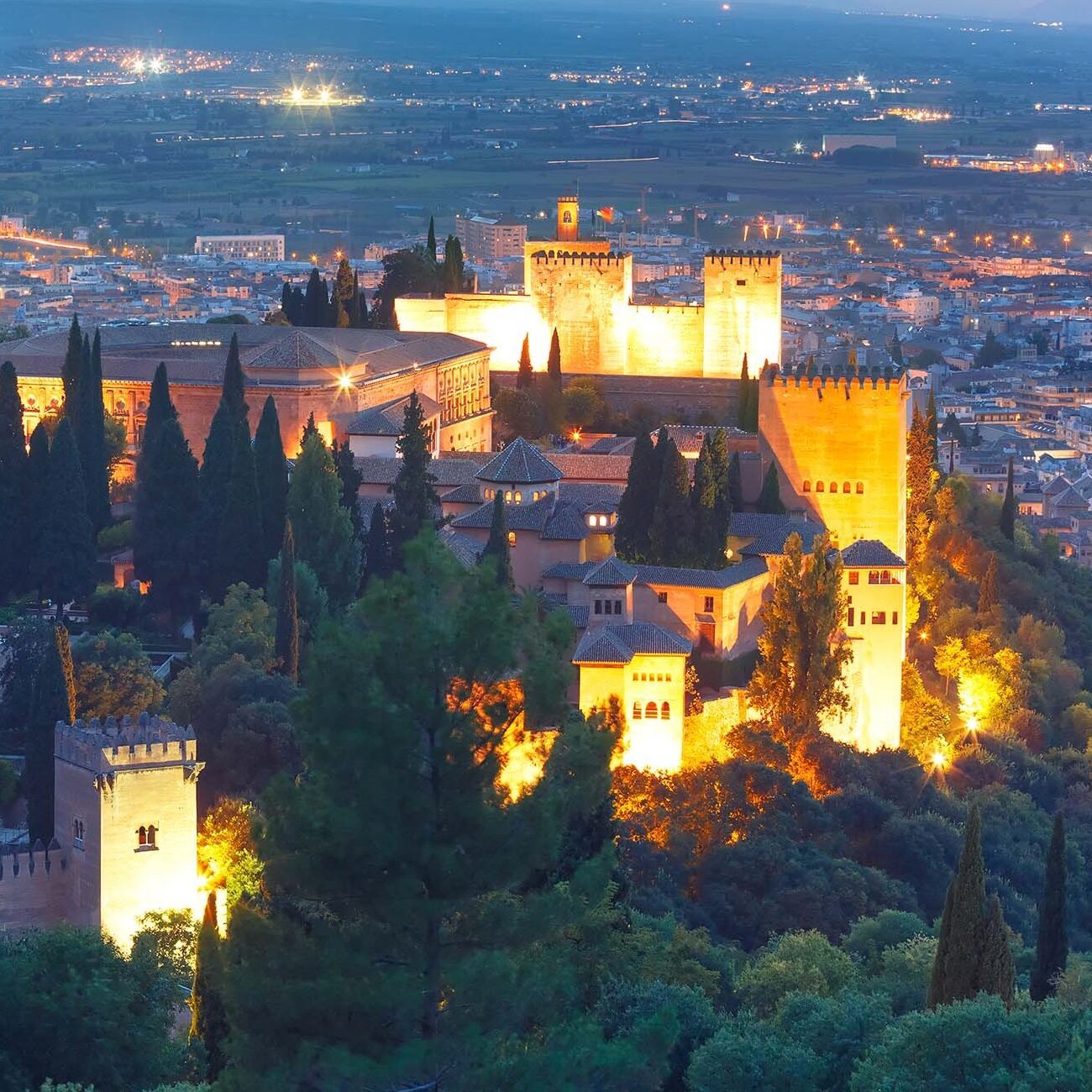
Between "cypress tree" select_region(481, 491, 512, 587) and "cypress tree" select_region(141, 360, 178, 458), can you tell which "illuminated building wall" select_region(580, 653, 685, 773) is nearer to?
"cypress tree" select_region(481, 491, 512, 587)

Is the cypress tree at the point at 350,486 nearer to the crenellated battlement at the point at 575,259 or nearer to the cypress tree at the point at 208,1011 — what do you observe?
the cypress tree at the point at 208,1011

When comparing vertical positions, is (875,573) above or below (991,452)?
above

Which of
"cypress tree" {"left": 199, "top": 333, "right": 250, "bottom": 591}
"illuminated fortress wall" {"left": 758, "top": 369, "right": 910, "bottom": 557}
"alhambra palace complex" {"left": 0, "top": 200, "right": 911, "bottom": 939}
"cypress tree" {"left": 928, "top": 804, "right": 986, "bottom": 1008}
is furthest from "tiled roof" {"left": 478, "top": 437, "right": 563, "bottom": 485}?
"cypress tree" {"left": 928, "top": 804, "right": 986, "bottom": 1008}

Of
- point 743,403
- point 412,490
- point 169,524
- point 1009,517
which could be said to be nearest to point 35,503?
point 169,524

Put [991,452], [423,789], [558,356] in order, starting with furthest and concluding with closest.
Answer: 1. [991,452]
2. [558,356]
3. [423,789]

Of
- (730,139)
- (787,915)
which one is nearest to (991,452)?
(787,915)

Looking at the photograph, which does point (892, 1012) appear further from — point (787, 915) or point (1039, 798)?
point (1039, 798)

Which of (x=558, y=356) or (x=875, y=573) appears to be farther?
(x=558, y=356)
